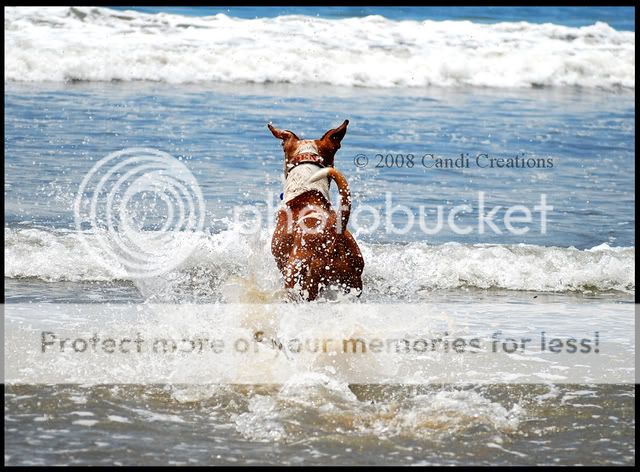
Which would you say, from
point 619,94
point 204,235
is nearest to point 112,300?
point 204,235

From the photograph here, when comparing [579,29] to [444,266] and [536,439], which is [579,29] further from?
[536,439]

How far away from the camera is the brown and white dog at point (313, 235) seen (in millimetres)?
5543

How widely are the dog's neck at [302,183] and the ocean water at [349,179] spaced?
1.93ft

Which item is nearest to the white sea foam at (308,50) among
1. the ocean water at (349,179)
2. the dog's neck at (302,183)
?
the ocean water at (349,179)

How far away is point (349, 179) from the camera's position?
11281 mm

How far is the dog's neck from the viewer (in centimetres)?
570

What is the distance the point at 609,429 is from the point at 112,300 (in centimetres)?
389

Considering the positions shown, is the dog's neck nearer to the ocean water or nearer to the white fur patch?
the white fur patch

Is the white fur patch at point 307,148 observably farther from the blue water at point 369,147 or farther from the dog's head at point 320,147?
the blue water at point 369,147

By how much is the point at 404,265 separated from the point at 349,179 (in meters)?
2.69

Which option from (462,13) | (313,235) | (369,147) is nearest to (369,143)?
(369,147)

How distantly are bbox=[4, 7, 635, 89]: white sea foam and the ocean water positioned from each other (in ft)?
0.16

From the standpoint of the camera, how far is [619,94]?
18578 mm

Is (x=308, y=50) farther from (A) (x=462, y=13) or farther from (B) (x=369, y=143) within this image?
(B) (x=369, y=143)
